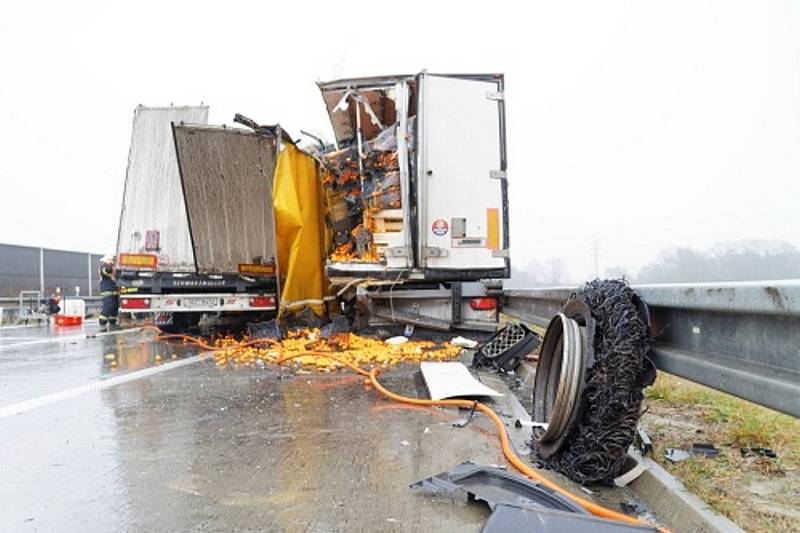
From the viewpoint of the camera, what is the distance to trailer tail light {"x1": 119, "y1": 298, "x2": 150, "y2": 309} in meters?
8.37

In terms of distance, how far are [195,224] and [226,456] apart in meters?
7.06

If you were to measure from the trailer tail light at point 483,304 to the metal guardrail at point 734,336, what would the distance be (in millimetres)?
4576

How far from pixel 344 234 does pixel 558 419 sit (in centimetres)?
625

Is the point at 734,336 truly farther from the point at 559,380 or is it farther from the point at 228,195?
the point at 228,195

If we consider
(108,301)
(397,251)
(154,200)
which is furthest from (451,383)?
(108,301)

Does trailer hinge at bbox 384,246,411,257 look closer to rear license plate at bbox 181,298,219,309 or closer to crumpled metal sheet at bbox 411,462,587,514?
rear license plate at bbox 181,298,219,309

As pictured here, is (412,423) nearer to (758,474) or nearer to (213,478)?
(213,478)

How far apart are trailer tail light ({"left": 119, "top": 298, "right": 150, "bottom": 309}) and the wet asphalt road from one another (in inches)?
145

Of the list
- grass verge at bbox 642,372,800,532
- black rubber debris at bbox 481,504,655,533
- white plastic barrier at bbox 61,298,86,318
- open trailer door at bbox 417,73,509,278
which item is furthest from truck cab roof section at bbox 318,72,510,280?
white plastic barrier at bbox 61,298,86,318

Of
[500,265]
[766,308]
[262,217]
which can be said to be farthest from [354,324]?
[766,308]

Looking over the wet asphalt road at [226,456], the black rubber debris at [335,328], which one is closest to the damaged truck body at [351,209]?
the black rubber debris at [335,328]

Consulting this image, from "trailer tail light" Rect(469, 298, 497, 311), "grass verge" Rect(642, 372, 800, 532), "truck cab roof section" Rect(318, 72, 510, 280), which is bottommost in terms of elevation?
"grass verge" Rect(642, 372, 800, 532)

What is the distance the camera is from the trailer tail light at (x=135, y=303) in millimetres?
8367

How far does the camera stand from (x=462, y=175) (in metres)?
6.80
